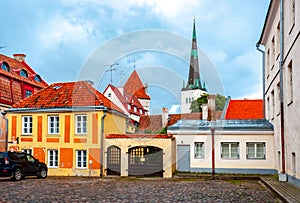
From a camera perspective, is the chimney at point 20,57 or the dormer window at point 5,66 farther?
the chimney at point 20,57

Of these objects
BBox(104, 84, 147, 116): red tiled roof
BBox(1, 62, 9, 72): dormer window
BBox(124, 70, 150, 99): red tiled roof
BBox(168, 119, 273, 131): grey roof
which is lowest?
BBox(168, 119, 273, 131): grey roof

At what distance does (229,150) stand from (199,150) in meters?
1.85

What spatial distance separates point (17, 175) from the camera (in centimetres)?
2055

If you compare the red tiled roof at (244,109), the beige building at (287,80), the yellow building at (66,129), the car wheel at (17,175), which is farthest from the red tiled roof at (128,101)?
the beige building at (287,80)

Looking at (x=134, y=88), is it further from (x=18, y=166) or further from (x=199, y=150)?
(x=18, y=166)

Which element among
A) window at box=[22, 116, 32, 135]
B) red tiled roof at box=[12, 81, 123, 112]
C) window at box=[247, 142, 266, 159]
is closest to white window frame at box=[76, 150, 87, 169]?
red tiled roof at box=[12, 81, 123, 112]

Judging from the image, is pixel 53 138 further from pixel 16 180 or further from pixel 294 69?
pixel 294 69

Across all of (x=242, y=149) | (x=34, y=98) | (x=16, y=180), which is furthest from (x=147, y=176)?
(x=34, y=98)

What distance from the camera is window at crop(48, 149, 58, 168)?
2583cm

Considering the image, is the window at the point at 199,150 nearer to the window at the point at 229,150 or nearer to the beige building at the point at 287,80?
the window at the point at 229,150

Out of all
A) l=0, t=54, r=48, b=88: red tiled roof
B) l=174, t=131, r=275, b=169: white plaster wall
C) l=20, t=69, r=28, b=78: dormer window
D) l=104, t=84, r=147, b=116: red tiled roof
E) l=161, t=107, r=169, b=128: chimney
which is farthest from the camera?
l=161, t=107, r=169, b=128: chimney

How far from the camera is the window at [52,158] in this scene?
1017 inches

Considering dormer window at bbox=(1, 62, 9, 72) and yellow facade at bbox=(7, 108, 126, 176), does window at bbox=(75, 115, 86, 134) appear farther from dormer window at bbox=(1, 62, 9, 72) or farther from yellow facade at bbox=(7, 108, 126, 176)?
dormer window at bbox=(1, 62, 9, 72)

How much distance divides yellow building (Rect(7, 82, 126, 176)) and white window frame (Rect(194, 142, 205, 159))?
5.93 meters
